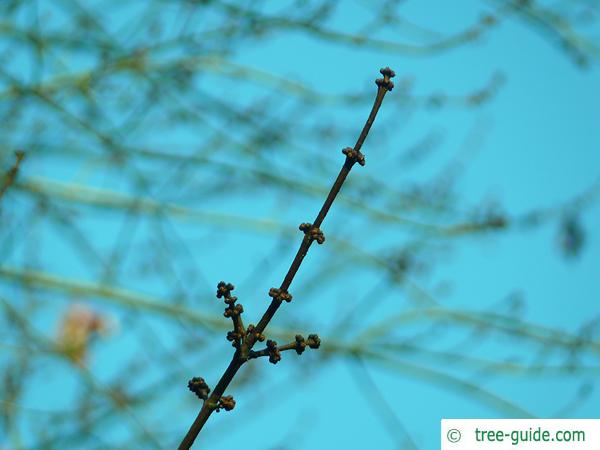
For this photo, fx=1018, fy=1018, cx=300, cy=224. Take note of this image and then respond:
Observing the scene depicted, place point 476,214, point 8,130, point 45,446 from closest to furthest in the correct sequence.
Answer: point 45,446 → point 8,130 → point 476,214

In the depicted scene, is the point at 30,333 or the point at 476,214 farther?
the point at 476,214

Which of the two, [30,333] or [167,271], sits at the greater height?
[167,271]

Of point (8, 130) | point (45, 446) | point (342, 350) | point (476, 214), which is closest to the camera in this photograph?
point (45, 446)

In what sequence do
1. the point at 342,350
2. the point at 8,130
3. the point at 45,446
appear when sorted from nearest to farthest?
the point at 45,446
the point at 8,130
the point at 342,350

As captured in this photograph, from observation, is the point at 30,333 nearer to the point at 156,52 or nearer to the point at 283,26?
the point at 156,52

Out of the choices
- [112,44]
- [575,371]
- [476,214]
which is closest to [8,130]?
[112,44]

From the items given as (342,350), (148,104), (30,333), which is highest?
(148,104)

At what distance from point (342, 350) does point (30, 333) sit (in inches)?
49.3

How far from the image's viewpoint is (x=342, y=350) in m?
4.16

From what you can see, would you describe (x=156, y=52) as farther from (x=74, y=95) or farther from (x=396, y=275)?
(x=396, y=275)

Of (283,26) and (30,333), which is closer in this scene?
(30,333)

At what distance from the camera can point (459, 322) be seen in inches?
173

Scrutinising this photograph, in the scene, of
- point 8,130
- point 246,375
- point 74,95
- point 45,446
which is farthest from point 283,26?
point 45,446

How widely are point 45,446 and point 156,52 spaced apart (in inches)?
61.3
